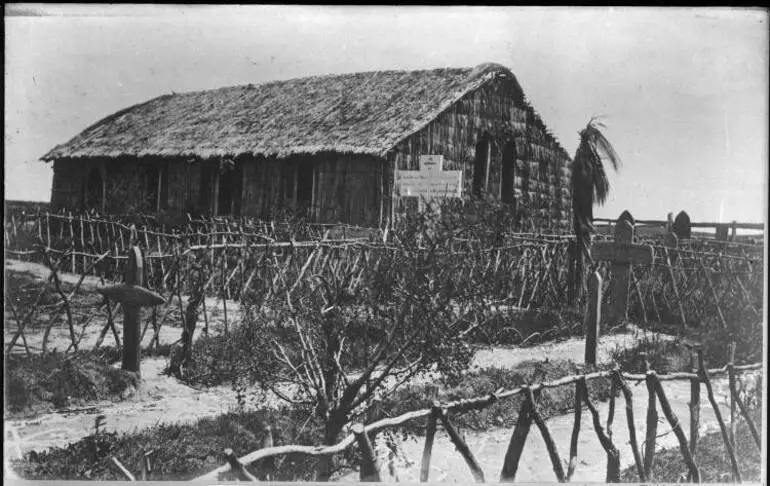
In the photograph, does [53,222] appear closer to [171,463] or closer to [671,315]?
[171,463]

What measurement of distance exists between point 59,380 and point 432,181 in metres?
3.32

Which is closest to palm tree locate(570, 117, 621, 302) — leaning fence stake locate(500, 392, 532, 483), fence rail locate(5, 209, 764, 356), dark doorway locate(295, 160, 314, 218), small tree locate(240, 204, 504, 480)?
fence rail locate(5, 209, 764, 356)

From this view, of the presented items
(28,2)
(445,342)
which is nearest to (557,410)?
(445,342)

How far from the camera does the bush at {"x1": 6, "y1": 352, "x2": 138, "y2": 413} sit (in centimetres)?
454

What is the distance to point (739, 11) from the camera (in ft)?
15.5

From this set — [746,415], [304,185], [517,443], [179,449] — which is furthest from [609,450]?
[304,185]

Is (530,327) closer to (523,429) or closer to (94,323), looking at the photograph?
(523,429)

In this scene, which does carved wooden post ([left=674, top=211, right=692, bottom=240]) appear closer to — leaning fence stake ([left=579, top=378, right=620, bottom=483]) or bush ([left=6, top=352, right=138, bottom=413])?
leaning fence stake ([left=579, top=378, right=620, bottom=483])

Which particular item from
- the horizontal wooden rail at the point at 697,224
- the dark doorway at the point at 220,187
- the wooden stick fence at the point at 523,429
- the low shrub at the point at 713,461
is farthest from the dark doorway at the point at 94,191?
the low shrub at the point at 713,461

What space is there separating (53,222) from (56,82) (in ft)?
5.13

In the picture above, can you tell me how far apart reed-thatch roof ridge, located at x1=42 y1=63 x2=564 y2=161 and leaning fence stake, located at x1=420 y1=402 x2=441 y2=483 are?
9.03ft

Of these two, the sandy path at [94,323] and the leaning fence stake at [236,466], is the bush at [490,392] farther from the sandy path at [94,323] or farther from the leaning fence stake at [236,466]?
the sandy path at [94,323]

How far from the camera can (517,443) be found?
13.6ft

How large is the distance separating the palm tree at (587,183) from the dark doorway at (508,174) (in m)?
1.14
